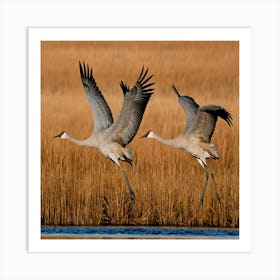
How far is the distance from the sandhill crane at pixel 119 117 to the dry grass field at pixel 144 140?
0.13ft

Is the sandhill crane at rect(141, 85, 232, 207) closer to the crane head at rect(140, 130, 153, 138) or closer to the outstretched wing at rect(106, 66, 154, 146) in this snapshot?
the crane head at rect(140, 130, 153, 138)

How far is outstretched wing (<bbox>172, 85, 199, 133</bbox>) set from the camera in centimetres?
559

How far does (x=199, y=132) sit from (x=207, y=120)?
111mm

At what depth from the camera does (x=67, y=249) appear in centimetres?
555

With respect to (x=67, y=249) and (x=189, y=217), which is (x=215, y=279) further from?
(x=67, y=249)

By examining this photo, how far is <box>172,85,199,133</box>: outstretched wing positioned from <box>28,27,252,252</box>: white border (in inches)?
14.1

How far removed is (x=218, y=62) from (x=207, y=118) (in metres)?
0.43

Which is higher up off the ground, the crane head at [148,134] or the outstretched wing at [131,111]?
the outstretched wing at [131,111]

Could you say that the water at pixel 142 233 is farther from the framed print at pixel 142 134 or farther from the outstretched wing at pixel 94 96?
the outstretched wing at pixel 94 96

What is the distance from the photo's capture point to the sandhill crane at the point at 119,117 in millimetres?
5598

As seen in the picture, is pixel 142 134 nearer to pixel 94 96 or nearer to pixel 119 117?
pixel 119 117

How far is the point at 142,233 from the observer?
557cm
